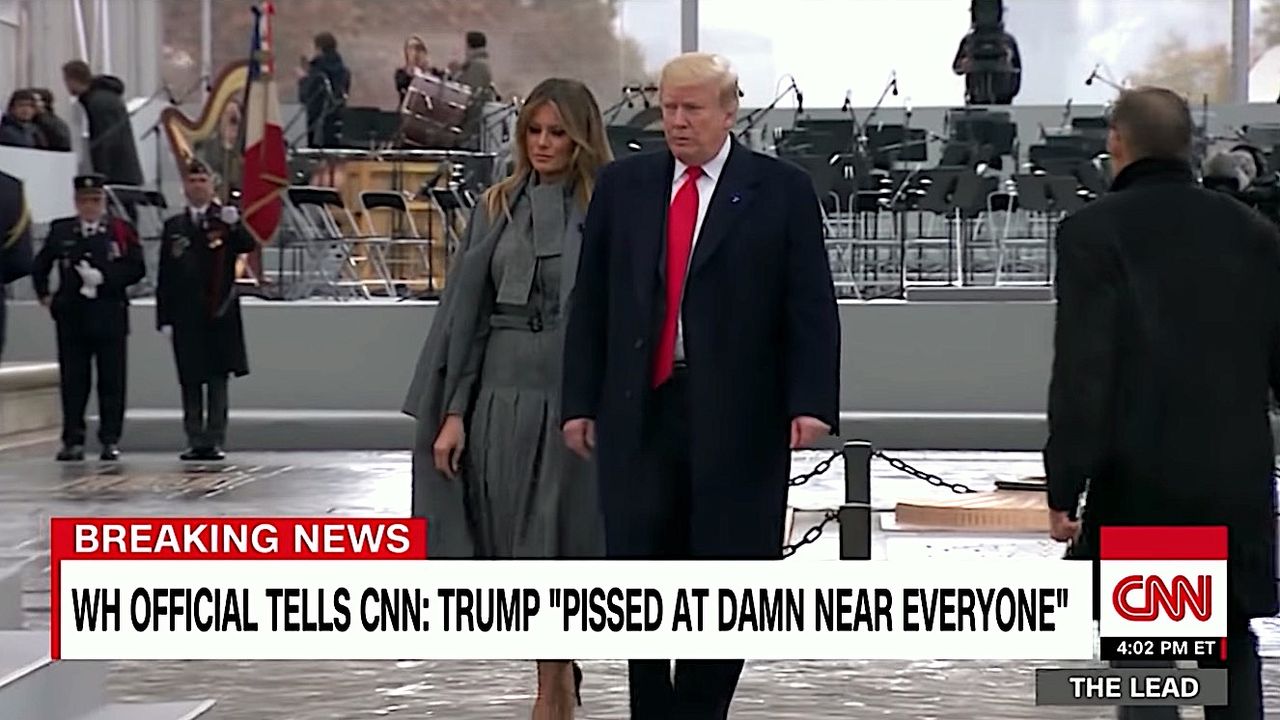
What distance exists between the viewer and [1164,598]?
4137 millimetres

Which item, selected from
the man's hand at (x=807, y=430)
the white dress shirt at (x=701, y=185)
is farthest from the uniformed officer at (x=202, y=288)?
the man's hand at (x=807, y=430)

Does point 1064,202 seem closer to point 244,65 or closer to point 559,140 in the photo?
point 244,65

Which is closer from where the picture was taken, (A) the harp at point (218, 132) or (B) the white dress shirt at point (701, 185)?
(B) the white dress shirt at point (701, 185)

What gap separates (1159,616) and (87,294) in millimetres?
9682

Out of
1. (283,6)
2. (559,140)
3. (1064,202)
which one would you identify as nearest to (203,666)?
(559,140)

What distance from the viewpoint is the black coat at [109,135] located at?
16.9m

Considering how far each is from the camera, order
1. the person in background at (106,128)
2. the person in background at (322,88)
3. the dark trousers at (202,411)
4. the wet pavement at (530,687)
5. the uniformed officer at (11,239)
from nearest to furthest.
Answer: the wet pavement at (530,687)
the uniformed officer at (11,239)
the dark trousers at (202,411)
the person in background at (106,128)
the person in background at (322,88)

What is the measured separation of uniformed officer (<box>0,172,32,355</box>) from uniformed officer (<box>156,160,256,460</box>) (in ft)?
2.72

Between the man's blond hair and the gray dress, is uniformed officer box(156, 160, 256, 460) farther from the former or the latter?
the man's blond hair

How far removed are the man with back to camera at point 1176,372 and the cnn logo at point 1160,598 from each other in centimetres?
5

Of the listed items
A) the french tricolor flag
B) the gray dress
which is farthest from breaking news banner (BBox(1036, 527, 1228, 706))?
the french tricolor flag

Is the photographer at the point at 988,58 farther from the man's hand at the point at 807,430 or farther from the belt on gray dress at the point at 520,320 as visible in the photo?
the man's hand at the point at 807,430

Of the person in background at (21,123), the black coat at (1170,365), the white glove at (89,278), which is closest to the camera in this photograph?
the black coat at (1170,365)

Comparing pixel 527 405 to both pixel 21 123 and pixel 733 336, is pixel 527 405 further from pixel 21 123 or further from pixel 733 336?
pixel 21 123
